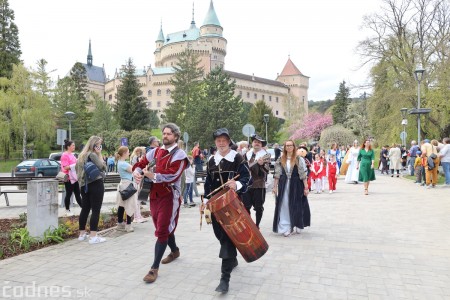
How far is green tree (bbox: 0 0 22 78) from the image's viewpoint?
43.9 m

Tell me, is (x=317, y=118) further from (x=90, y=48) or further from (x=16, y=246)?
(x=90, y=48)

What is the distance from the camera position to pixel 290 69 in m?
124

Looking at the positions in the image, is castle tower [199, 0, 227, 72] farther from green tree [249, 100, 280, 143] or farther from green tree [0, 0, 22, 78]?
green tree [0, 0, 22, 78]


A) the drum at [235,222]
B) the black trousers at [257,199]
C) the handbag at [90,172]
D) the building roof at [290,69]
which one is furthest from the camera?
the building roof at [290,69]

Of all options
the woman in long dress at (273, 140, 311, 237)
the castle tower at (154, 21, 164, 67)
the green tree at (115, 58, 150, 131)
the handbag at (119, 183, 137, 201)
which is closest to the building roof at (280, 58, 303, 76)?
the castle tower at (154, 21, 164, 67)

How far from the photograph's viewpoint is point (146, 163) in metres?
4.73

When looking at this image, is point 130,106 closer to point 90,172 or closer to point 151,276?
point 90,172

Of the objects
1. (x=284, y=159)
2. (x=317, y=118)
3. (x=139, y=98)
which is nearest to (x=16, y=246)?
(x=284, y=159)

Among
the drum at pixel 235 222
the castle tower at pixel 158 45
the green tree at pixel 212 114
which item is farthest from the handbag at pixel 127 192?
the castle tower at pixel 158 45

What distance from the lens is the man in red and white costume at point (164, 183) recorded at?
4.41m

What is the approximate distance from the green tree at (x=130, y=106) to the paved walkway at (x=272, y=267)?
48029mm

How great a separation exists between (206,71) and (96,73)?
4699 centimetres

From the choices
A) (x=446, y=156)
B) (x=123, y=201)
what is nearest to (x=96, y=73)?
(x=446, y=156)

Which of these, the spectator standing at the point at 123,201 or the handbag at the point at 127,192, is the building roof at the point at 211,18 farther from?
the handbag at the point at 127,192
